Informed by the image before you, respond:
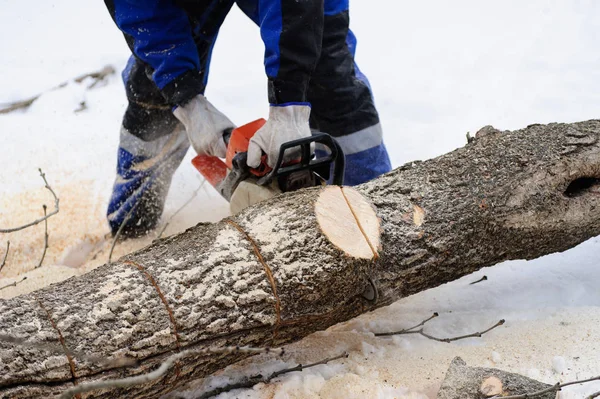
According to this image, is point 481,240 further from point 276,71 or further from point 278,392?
point 276,71

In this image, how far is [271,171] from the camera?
6.88 ft

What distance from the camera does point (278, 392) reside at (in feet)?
5.50

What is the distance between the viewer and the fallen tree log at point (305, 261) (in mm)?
1434

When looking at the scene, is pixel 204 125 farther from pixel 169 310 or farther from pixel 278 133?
pixel 169 310

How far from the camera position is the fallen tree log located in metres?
1.43

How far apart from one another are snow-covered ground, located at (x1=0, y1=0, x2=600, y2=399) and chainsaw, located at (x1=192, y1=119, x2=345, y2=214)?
0.56 metres

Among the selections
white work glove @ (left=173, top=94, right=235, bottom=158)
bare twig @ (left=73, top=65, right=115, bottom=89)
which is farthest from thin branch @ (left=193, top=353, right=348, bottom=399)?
bare twig @ (left=73, top=65, right=115, bottom=89)

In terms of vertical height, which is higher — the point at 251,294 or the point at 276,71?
the point at 276,71

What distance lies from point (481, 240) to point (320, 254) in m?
0.63

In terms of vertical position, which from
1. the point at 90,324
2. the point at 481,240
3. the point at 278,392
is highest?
the point at 90,324

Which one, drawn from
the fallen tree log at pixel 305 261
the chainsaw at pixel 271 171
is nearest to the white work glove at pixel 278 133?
the chainsaw at pixel 271 171

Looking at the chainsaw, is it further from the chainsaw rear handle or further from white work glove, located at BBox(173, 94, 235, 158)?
white work glove, located at BBox(173, 94, 235, 158)

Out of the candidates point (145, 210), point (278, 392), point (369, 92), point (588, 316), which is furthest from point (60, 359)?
point (369, 92)

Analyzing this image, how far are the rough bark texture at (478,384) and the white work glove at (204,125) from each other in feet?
4.52
